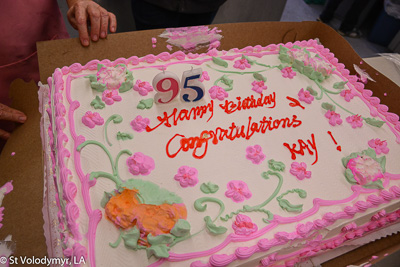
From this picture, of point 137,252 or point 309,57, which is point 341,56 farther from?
point 137,252

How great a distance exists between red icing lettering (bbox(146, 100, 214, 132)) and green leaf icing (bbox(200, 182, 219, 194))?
0.41m

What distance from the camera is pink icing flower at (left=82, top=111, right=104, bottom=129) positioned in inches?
58.8

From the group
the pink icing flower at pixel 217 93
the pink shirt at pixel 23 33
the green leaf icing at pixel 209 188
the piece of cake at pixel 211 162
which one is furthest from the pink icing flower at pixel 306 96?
the pink shirt at pixel 23 33

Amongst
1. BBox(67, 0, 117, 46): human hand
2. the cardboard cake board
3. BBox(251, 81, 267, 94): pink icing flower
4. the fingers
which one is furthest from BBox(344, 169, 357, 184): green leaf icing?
the fingers

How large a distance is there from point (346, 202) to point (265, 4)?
2.88 metres

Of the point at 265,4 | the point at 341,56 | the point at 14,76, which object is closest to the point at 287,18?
the point at 265,4

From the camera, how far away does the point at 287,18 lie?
474 cm

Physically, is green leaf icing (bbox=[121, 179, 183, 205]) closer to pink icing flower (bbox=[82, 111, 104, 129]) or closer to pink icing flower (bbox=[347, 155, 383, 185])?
pink icing flower (bbox=[82, 111, 104, 129])

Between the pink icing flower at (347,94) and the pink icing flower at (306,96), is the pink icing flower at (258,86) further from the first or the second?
the pink icing flower at (347,94)

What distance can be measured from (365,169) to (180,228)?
1.08 metres

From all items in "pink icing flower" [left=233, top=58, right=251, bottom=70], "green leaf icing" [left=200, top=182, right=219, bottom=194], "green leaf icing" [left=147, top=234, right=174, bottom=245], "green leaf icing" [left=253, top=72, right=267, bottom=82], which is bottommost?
"green leaf icing" [left=147, top=234, right=174, bottom=245]

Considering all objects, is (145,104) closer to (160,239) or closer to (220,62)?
(220,62)

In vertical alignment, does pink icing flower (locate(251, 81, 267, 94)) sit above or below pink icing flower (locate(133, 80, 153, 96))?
above

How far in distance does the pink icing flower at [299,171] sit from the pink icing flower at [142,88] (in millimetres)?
933
